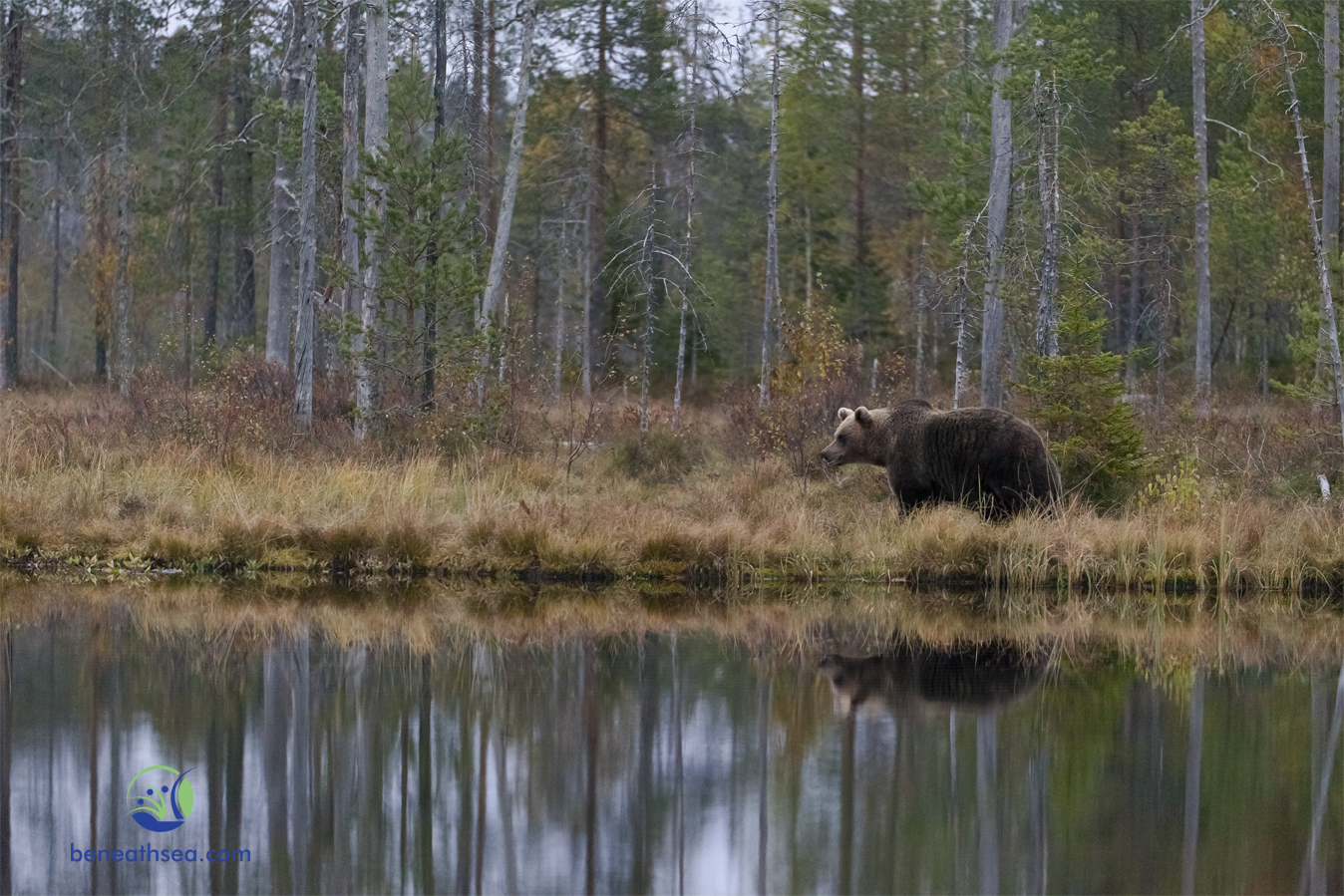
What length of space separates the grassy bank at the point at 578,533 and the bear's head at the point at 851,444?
0.66 metres

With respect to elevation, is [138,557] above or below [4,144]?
below

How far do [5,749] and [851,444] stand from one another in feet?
34.2

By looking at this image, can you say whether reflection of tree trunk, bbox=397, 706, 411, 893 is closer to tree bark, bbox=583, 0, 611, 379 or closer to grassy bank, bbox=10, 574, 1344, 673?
grassy bank, bbox=10, 574, 1344, 673

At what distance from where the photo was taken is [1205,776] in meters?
7.54

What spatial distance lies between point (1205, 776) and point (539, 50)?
2696 cm

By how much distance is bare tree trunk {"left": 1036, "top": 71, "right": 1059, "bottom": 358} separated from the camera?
16.9 m

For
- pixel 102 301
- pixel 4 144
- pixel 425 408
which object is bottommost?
pixel 425 408

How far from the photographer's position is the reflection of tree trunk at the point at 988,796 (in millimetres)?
6152

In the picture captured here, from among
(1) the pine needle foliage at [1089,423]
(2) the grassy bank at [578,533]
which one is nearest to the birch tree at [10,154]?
(2) the grassy bank at [578,533]

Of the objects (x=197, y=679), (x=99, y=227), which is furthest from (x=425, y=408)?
(x=99, y=227)

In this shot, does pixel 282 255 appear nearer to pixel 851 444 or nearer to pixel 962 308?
pixel 962 308

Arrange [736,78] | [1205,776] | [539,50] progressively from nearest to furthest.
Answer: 1. [1205,776]
2. [736,78]
3. [539,50]

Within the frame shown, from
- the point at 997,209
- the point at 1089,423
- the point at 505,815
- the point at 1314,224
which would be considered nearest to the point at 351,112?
the point at 997,209

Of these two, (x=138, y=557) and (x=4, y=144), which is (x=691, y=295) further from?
(x=138, y=557)
